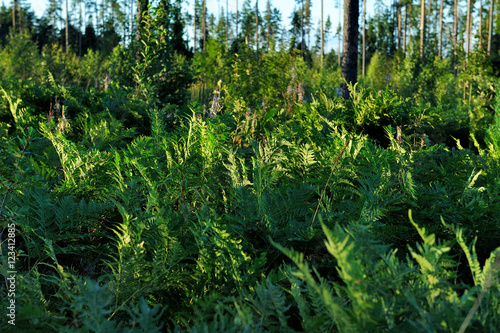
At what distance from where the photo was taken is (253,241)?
2.01m

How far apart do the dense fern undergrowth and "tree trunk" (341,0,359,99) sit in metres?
4.47

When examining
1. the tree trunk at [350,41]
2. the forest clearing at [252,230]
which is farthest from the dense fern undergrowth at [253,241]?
the tree trunk at [350,41]

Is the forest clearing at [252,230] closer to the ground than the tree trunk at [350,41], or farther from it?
closer to the ground

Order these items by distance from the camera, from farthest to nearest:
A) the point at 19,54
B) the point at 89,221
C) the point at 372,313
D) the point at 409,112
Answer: the point at 19,54 → the point at 409,112 → the point at 89,221 → the point at 372,313

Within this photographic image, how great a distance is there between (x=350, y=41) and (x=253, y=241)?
6.32m

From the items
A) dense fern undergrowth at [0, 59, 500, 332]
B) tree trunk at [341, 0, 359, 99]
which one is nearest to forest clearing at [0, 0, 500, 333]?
dense fern undergrowth at [0, 59, 500, 332]

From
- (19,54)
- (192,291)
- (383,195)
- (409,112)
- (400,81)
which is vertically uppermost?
(19,54)

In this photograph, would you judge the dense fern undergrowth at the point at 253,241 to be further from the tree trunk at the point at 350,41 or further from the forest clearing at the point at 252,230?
the tree trunk at the point at 350,41

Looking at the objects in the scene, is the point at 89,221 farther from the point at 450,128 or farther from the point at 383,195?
the point at 450,128

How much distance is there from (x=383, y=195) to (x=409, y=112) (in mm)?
2282

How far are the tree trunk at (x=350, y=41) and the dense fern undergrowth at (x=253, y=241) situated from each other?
14.7ft

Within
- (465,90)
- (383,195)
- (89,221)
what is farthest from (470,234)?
(465,90)

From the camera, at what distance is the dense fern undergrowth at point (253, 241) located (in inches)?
47.9

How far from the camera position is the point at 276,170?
7.37 ft
